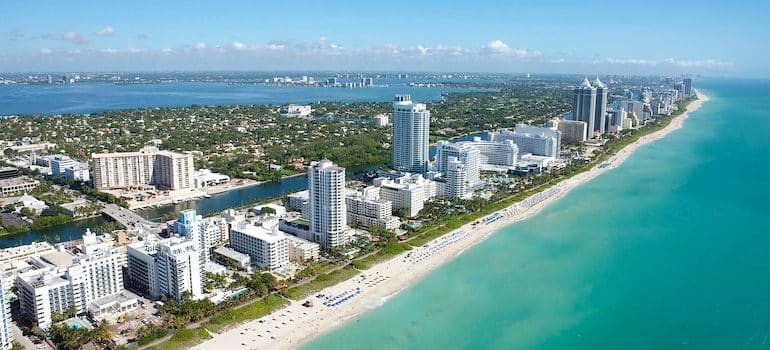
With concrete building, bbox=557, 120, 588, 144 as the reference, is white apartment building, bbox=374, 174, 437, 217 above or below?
below

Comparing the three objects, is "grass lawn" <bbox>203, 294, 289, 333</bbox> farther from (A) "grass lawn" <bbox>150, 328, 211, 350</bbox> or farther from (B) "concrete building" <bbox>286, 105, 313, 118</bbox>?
(B) "concrete building" <bbox>286, 105, 313, 118</bbox>

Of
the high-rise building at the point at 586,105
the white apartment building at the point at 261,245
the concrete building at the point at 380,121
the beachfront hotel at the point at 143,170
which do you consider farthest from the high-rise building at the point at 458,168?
the concrete building at the point at 380,121

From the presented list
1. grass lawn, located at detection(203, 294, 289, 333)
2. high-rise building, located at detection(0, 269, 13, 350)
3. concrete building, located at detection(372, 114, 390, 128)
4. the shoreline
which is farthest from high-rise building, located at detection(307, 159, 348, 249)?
concrete building, located at detection(372, 114, 390, 128)

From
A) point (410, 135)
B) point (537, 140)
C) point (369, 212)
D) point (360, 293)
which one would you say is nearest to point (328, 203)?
point (369, 212)

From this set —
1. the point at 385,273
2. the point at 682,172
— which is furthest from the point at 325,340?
the point at 682,172

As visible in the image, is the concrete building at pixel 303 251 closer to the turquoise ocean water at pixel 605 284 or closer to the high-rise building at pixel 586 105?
the turquoise ocean water at pixel 605 284

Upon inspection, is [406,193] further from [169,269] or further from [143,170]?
[143,170]
